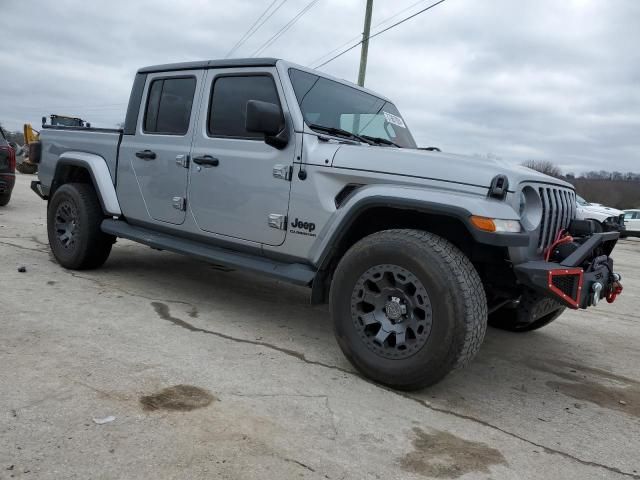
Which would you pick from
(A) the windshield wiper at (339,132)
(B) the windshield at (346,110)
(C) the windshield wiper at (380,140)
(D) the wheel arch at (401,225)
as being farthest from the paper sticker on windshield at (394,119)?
(D) the wheel arch at (401,225)

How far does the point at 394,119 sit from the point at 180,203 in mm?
1973

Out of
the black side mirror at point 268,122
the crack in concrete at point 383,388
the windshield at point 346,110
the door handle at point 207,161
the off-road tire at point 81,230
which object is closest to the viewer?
the crack in concrete at point 383,388

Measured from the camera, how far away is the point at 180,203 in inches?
173

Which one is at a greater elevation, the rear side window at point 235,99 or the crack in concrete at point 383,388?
the rear side window at point 235,99

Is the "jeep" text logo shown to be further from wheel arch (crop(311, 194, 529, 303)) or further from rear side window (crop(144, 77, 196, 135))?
rear side window (crop(144, 77, 196, 135))

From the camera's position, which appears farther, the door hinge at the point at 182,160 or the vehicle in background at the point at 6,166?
the vehicle in background at the point at 6,166

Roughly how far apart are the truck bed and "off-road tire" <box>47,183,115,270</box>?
378mm

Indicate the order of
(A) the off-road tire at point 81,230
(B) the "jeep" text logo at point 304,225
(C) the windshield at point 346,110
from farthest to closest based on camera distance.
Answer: (A) the off-road tire at point 81,230 → (C) the windshield at point 346,110 → (B) the "jeep" text logo at point 304,225

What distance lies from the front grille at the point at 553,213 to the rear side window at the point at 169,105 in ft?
9.32

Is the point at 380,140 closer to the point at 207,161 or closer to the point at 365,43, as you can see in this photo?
the point at 207,161

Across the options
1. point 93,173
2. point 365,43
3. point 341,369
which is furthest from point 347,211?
point 365,43

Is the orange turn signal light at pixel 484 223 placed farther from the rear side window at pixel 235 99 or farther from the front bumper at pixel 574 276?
the rear side window at pixel 235 99

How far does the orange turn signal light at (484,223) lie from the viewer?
279 cm

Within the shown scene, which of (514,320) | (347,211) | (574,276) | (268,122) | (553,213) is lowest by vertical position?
(514,320)
